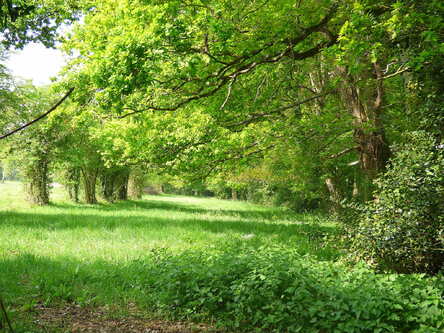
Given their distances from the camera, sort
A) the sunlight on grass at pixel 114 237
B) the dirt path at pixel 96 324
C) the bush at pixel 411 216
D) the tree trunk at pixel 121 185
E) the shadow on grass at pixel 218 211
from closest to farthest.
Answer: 1. the dirt path at pixel 96 324
2. the bush at pixel 411 216
3. the sunlight on grass at pixel 114 237
4. the shadow on grass at pixel 218 211
5. the tree trunk at pixel 121 185

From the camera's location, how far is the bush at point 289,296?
14.6ft

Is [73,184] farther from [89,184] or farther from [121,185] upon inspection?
[121,185]

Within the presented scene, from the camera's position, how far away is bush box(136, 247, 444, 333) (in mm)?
4457

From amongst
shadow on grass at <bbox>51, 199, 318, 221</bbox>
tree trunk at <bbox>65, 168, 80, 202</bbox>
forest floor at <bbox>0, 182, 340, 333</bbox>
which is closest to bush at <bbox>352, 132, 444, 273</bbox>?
forest floor at <bbox>0, 182, 340, 333</bbox>

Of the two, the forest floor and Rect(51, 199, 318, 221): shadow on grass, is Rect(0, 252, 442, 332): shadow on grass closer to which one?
the forest floor

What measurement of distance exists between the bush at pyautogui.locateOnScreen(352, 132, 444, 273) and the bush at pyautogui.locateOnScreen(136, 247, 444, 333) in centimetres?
74

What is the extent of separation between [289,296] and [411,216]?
2.69m

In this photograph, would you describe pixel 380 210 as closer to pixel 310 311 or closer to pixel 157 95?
pixel 310 311

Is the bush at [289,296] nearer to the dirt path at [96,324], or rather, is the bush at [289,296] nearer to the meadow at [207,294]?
the meadow at [207,294]

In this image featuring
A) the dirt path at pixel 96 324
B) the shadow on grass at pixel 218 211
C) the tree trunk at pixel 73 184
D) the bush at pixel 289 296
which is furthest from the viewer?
the tree trunk at pixel 73 184

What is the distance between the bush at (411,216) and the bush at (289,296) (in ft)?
2.44

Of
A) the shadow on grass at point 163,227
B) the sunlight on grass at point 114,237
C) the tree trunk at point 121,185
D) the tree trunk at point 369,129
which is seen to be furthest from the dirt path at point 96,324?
the tree trunk at point 121,185

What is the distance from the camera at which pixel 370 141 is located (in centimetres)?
907

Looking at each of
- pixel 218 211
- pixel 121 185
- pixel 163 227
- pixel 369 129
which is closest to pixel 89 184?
pixel 121 185
